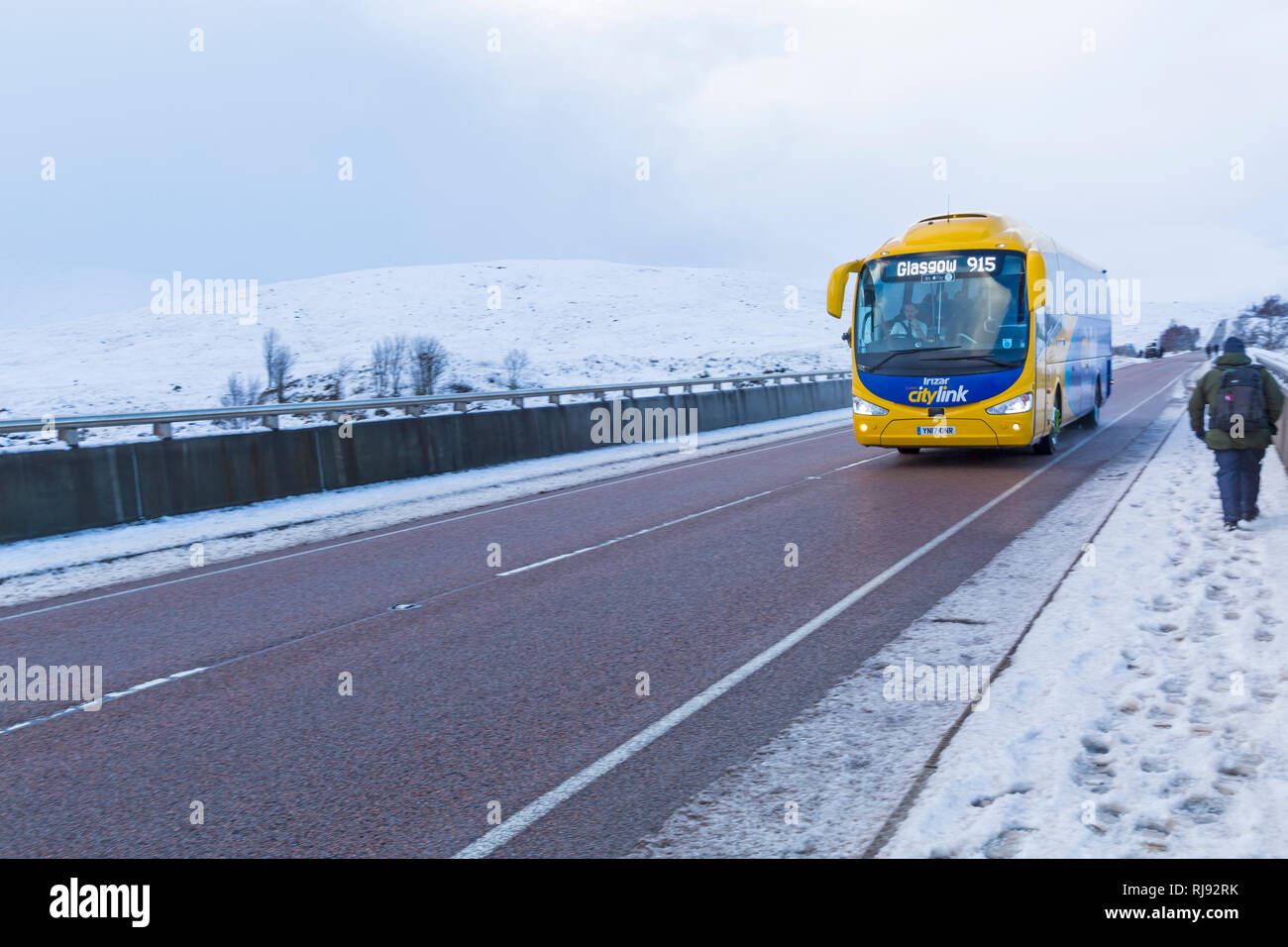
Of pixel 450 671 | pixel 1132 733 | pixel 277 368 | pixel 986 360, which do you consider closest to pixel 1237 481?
pixel 986 360

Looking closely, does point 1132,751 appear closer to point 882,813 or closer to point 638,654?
point 882,813

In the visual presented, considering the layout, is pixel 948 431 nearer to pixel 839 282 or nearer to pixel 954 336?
pixel 954 336

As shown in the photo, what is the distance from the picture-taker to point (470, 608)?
26.8ft

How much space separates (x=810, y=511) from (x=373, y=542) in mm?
4979

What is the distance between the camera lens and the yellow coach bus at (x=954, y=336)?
48.9ft

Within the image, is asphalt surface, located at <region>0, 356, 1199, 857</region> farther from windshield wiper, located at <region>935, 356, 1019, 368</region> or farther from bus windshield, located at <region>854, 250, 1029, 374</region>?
bus windshield, located at <region>854, 250, 1029, 374</region>

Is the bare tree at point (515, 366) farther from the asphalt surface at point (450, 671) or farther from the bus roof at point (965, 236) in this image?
the asphalt surface at point (450, 671)

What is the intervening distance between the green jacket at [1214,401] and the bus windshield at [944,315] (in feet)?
15.4

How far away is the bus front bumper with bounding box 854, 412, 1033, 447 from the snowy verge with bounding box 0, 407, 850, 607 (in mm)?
4222

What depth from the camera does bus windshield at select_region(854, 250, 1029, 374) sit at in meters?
15.0

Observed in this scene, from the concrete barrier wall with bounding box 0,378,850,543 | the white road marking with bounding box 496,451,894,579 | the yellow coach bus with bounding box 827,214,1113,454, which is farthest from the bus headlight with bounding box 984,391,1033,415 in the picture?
the concrete barrier wall with bounding box 0,378,850,543

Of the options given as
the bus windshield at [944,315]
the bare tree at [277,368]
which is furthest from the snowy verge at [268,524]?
the bare tree at [277,368]

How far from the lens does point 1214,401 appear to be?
998 cm

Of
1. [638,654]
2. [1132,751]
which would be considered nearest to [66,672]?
[638,654]
